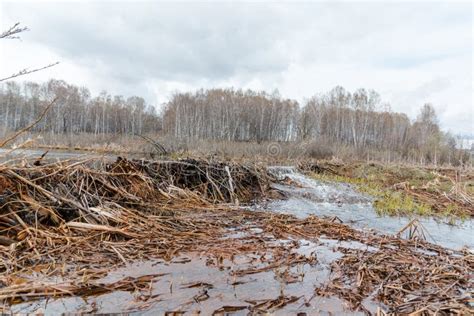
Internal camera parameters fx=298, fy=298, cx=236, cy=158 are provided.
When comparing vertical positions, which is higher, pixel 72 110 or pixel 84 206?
pixel 72 110

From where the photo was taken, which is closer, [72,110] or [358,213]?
[358,213]

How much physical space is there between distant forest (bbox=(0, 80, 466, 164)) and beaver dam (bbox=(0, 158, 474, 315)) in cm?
3651

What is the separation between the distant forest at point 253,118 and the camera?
44094 mm

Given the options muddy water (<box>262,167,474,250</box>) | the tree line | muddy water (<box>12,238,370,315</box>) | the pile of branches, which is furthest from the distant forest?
muddy water (<box>12,238,370,315</box>)

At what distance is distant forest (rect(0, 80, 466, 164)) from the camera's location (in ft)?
145

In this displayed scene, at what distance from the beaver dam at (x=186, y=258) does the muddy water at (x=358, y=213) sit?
8cm

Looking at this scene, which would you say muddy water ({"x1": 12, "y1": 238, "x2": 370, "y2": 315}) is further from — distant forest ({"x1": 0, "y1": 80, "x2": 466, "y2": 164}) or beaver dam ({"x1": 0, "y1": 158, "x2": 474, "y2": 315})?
distant forest ({"x1": 0, "y1": 80, "x2": 466, "y2": 164})

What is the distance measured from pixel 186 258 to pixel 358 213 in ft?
15.6

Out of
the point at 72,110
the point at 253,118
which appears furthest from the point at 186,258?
the point at 72,110

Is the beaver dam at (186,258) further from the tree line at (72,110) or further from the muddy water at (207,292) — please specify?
the tree line at (72,110)

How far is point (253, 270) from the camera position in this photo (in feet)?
9.68

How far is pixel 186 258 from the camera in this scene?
3195mm

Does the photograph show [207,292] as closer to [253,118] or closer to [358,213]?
[358,213]

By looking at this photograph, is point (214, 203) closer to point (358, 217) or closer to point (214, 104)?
point (358, 217)
